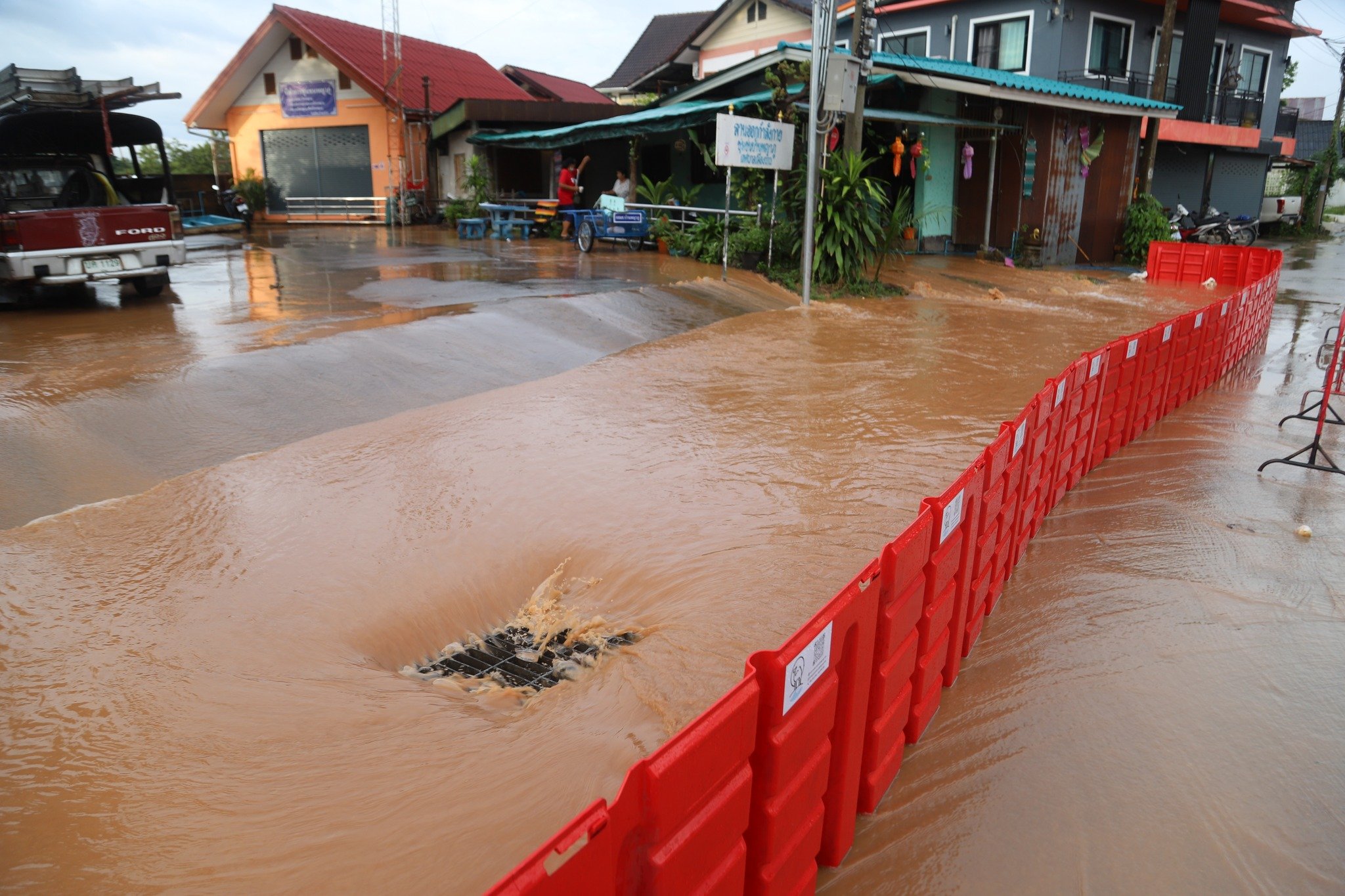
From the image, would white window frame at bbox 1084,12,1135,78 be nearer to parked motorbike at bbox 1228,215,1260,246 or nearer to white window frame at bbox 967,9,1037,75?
white window frame at bbox 967,9,1037,75

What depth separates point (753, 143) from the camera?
13570mm

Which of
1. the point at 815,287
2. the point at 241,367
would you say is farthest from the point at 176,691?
the point at 815,287

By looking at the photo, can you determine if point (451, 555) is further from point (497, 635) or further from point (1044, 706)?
point (1044, 706)

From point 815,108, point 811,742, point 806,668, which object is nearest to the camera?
point 806,668

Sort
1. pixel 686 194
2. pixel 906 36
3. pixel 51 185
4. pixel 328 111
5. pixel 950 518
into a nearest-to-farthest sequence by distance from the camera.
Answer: pixel 950 518, pixel 51 185, pixel 686 194, pixel 328 111, pixel 906 36

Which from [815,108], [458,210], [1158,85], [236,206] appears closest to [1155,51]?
[1158,85]

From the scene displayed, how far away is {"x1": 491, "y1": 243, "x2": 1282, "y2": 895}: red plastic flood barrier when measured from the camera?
6.34ft

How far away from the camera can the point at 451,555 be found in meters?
5.26

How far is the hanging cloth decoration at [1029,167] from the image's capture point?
19688 mm

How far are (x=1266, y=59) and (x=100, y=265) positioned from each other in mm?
36391

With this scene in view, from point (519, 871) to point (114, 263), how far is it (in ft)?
36.7

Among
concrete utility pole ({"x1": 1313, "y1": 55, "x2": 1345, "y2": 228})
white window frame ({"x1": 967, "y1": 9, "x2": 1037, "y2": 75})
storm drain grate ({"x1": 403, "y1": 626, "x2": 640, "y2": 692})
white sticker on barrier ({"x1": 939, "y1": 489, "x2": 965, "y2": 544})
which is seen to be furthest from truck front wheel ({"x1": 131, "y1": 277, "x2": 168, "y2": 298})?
concrete utility pole ({"x1": 1313, "y1": 55, "x2": 1345, "y2": 228})

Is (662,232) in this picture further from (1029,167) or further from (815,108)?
(1029,167)

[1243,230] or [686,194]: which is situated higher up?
[686,194]
